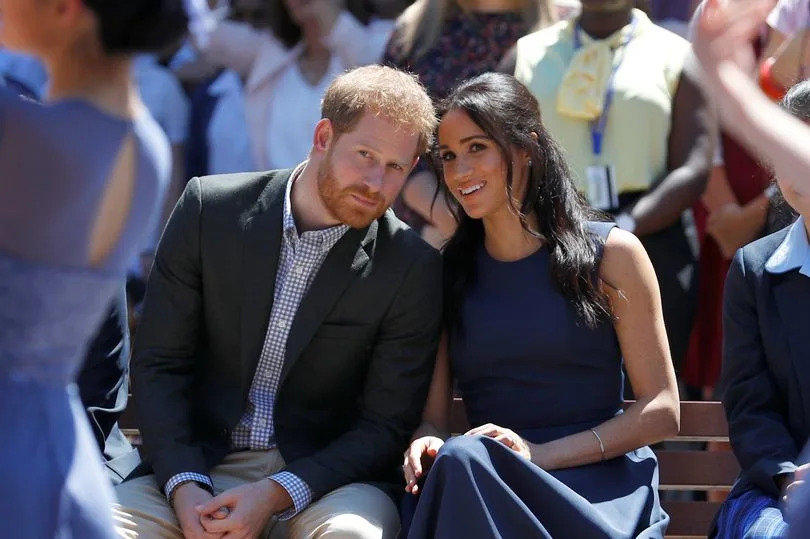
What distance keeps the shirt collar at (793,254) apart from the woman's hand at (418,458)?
1025 mm

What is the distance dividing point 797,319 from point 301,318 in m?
1.34

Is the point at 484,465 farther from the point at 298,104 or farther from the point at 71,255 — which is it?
the point at 298,104

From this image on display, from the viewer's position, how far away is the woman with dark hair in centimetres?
370

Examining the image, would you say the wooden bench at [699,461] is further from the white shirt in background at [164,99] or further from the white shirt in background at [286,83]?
the white shirt in background at [164,99]

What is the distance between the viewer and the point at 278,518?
12.3ft

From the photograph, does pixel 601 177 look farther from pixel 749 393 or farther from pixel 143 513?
pixel 143 513

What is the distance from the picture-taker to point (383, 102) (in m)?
3.93

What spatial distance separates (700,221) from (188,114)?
7.13 feet

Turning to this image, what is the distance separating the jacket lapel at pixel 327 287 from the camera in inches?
151

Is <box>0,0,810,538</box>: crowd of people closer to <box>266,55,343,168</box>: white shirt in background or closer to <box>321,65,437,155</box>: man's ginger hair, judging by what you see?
<box>321,65,437,155</box>: man's ginger hair

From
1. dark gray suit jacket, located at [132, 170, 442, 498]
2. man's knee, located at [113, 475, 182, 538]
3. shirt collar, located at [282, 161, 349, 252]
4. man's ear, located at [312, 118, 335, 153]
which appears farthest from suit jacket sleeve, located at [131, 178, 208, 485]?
man's ear, located at [312, 118, 335, 153]

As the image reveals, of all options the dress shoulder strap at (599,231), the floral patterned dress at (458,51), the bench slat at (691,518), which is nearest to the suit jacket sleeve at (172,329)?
the dress shoulder strap at (599,231)

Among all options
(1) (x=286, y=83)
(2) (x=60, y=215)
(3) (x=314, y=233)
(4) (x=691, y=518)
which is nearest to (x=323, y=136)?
(3) (x=314, y=233)

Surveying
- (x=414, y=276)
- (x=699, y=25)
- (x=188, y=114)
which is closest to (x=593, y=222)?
(x=414, y=276)
